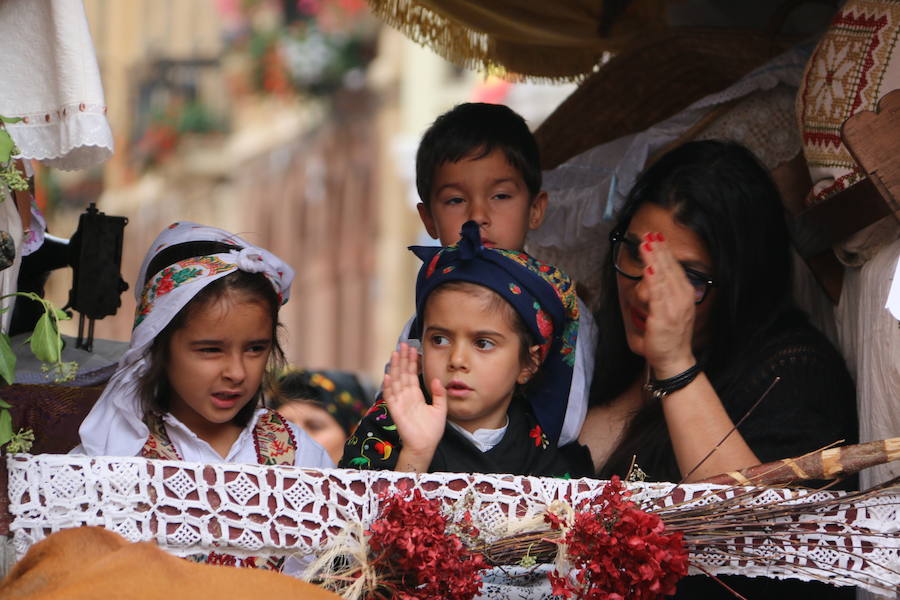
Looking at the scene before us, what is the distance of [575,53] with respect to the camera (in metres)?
4.77

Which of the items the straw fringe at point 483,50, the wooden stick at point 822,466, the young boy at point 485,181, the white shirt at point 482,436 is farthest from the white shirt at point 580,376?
the straw fringe at point 483,50

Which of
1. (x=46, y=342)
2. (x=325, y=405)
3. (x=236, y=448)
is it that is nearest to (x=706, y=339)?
(x=236, y=448)

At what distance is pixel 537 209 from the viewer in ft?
12.2

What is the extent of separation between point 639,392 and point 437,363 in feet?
2.31

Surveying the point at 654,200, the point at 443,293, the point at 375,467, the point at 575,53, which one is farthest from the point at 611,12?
the point at 375,467

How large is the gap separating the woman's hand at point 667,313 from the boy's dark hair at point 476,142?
802mm

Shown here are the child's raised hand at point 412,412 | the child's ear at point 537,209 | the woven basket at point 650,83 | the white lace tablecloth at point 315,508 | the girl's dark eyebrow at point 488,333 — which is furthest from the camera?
the woven basket at point 650,83

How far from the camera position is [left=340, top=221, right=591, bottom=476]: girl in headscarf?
2.97 metres

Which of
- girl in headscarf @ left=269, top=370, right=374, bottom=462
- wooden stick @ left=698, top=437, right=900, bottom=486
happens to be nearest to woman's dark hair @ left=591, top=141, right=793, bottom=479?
wooden stick @ left=698, top=437, right=900, bottom=486

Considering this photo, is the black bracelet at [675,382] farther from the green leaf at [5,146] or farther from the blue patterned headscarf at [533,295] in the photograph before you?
the green leaf at [5,146]

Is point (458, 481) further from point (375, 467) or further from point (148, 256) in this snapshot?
point (148, 256)

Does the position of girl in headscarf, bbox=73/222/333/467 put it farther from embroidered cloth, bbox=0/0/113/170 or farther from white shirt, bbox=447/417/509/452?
embroidered cloth, bbox=0/0/113/170

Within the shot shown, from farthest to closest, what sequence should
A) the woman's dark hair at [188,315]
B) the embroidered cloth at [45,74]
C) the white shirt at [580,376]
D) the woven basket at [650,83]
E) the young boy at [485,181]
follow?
the woven basket at [650,83]
the young boy at [485,181]
the white shirt at [580,376]
the woman's dark hair at [188,315]
the embroidered cloth at [45,74]

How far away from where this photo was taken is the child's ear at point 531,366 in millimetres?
3133
